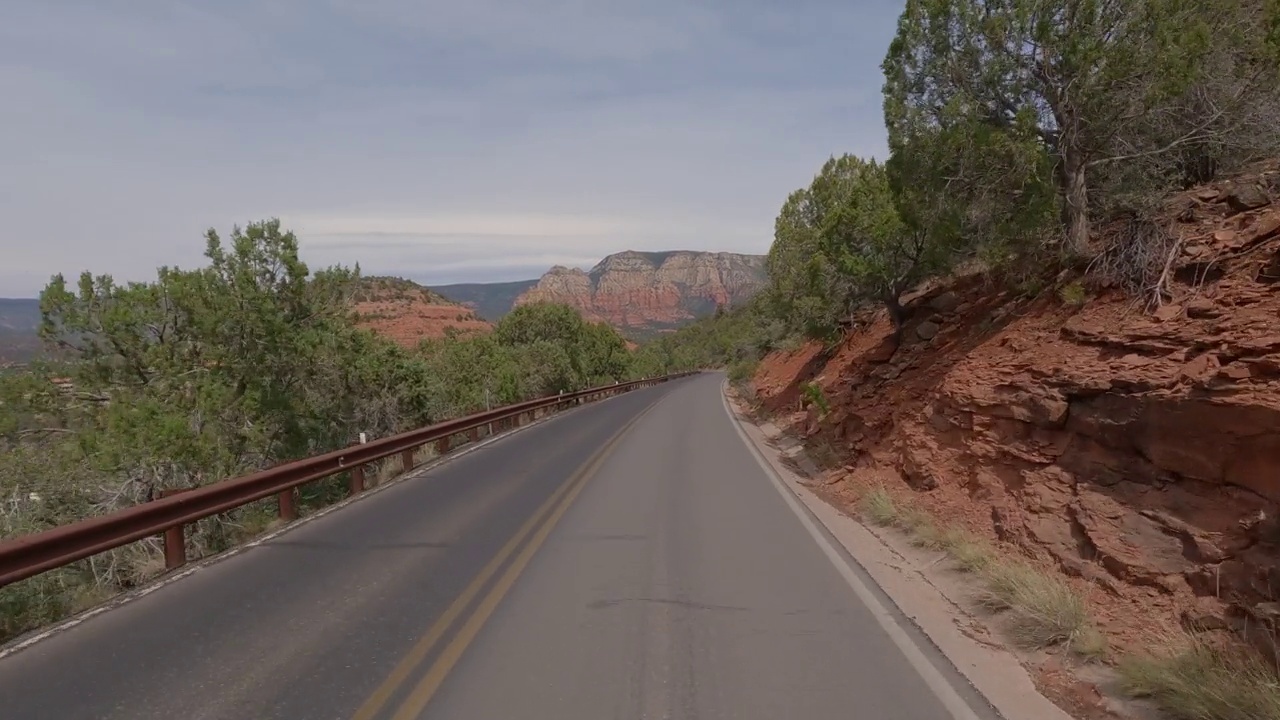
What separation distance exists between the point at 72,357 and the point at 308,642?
14622mm

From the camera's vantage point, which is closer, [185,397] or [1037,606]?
[1037,606]

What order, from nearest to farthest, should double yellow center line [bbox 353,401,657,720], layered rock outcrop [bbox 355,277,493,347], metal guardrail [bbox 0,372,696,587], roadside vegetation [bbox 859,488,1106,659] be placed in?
1. double yellow center line [bbox 353,401,657,720]
2. roadside vegetation [bbox 859,488,1106,659]
3. metal guardrail [bbox 0,372,696,587]
4. layered rock outcrop [bbox 355,277,493,347]

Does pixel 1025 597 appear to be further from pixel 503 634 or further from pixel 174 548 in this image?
pixel 174 548

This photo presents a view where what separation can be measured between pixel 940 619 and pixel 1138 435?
297cm

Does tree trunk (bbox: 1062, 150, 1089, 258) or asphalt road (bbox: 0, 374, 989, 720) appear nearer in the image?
asphalt road (bbox: 0, 374, 989, 720)

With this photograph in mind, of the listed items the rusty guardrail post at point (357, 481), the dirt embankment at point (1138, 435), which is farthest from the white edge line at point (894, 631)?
the rusty guardrail post at point (357, 481)

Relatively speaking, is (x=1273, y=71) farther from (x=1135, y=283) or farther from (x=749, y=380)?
(x=749, y=380)

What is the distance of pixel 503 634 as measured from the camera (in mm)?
6262

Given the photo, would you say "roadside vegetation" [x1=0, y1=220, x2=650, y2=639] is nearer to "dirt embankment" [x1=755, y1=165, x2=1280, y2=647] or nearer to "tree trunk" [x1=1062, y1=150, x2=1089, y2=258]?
"dirt embankment" [x1=755, y1=165, x2=1280, y2=647]

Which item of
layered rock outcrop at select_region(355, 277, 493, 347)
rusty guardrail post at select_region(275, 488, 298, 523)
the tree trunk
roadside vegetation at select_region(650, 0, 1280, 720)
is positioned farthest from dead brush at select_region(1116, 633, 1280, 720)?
layered rock outcrop at select_region(355, 277, 493, 347)

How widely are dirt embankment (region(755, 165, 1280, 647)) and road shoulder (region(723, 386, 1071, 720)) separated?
0.97 m

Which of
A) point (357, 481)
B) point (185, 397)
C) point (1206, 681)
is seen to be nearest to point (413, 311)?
point (185, 397)

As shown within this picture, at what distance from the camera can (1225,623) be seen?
604cm

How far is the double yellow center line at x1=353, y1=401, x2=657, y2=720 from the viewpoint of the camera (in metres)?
5.01
